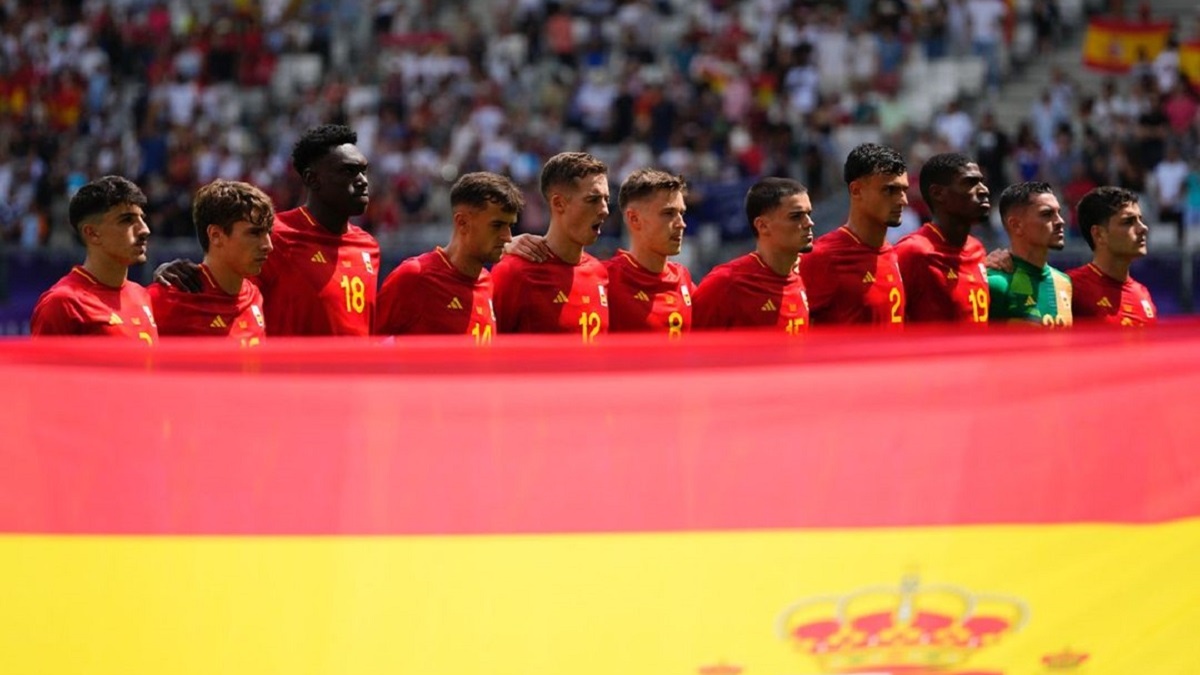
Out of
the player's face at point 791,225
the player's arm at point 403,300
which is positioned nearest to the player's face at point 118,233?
the player's arm at point 403,300

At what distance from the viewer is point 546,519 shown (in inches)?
196

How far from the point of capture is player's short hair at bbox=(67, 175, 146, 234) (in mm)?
7547

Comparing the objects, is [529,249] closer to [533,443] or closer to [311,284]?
[311,284]

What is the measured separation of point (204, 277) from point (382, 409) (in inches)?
118

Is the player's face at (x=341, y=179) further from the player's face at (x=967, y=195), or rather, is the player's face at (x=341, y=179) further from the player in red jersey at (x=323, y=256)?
the player's face at (x=967, y=195)

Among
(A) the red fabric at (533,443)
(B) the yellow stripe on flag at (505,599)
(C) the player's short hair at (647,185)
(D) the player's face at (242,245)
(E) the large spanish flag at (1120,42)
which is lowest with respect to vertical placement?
(B) the yellow stripe on flag at (505,599)

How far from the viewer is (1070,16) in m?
23.4

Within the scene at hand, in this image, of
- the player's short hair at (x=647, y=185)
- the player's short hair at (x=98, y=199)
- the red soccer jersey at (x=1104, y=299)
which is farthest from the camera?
the red soccer jersey at (x=1104, y=299)

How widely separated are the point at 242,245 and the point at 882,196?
119 inches

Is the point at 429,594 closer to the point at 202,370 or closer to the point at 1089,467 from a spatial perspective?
the point at 202,370

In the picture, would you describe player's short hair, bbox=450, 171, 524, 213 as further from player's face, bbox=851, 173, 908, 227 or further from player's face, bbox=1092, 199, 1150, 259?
player's face, bbox=1092, 199, 1150, 259

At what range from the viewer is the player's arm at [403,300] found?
26.6ft

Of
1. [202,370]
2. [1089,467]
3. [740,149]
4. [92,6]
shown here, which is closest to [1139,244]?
[1089,467]

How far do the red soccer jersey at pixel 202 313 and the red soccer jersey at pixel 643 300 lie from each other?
1.75 metres
